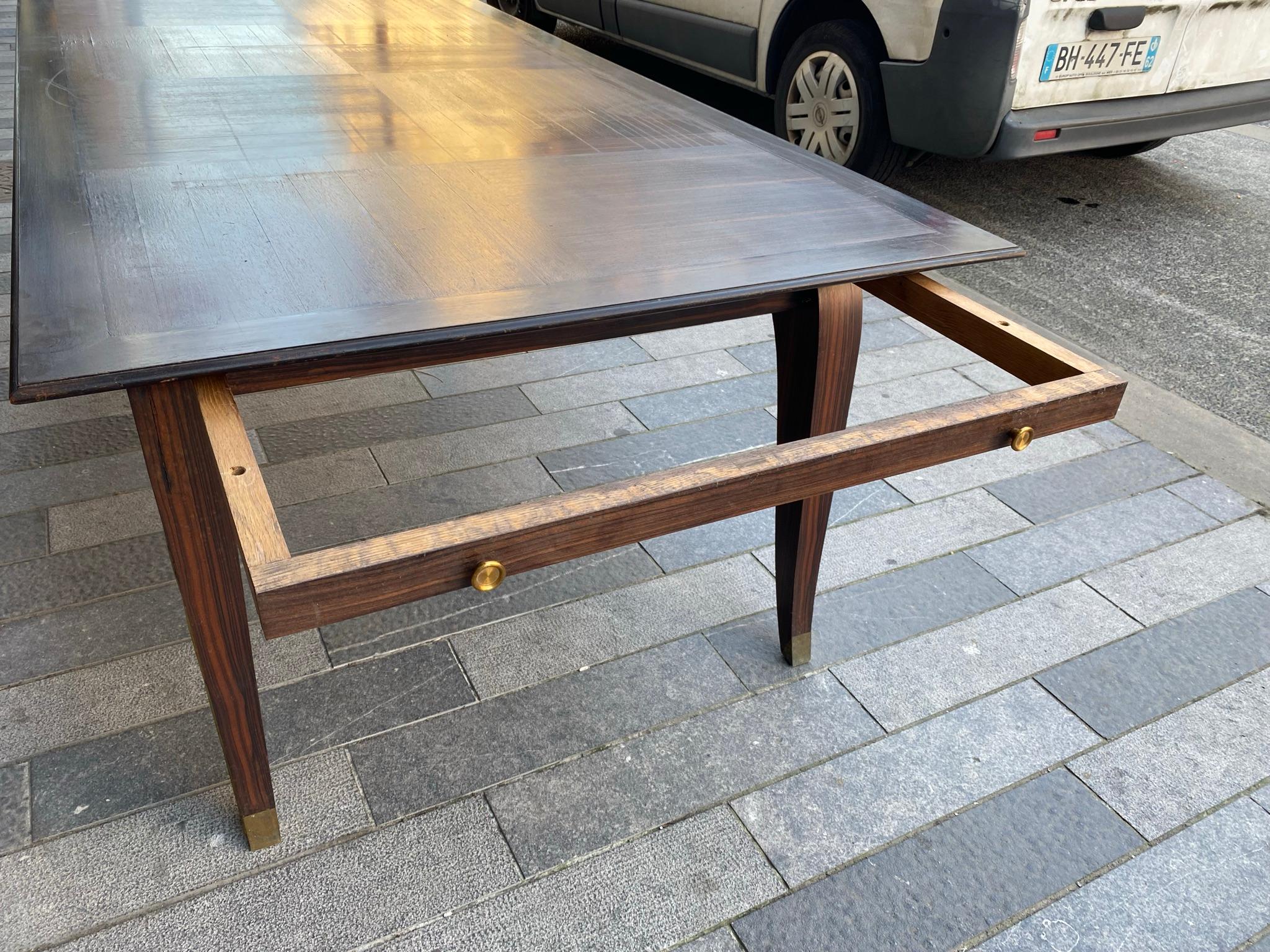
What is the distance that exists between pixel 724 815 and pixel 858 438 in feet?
2.26

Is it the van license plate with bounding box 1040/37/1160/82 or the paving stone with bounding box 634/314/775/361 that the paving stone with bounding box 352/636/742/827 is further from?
the van license plate with bounding box 1040/37/1160/82

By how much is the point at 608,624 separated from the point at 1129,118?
2.78m

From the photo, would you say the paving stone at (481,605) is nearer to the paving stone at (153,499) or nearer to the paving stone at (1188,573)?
the paving stone at (153,499)

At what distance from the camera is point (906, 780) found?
156cm

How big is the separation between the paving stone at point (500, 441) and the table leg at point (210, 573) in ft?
3.10

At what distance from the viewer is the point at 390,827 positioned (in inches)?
56.6

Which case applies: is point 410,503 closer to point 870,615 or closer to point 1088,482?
point 870,615

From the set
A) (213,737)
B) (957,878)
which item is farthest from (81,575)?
(957,878)

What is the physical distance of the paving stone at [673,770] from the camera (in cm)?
145

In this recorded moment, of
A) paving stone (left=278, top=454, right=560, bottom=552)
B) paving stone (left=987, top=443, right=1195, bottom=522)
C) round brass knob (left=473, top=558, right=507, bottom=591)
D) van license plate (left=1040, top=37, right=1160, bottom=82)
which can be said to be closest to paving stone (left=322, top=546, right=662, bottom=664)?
paving stone (left=278, top=454, right=560, bottom=552)

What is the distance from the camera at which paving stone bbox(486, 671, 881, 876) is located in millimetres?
1452

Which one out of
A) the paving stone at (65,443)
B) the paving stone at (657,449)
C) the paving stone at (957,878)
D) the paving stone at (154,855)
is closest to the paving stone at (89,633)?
the paving stone at (154,855)

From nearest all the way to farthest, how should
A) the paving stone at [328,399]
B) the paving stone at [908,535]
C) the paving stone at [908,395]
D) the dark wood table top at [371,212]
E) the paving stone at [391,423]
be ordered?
the dark wood table top at [371,212]
the paving stone at [908,535]
the paving stone at [391,423]
the paving stone at [328,399]
the paving stone at [908,395]

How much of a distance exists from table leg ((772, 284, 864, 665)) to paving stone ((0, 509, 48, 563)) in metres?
1.41
